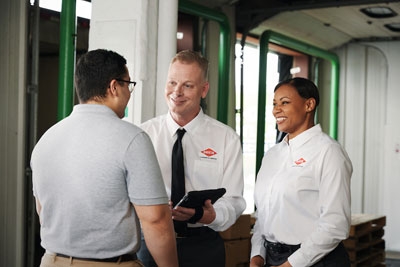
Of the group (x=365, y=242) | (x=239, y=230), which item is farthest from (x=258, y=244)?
(x=365, y=242)

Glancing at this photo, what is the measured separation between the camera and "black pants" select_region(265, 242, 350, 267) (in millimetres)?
2555

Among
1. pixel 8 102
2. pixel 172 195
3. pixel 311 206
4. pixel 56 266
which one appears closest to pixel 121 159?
pixel 56 266

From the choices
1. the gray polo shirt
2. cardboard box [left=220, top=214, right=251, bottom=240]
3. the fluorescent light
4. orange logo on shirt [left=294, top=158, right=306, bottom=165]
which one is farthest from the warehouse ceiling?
the gray polo shirt

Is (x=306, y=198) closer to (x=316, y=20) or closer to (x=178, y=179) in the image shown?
(x=178, y=179)

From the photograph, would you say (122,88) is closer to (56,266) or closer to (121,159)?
(121,159)

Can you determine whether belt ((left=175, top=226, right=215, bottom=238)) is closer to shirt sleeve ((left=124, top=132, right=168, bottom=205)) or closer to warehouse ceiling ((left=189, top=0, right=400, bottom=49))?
shirt sleeve ((left=124, top=132, right=168, bottom=205))

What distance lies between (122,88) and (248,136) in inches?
191

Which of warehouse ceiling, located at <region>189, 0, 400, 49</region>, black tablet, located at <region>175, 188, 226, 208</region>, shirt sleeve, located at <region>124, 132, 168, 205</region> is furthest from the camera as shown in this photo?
warehouse ceiling, located at <region>189, 0, 400, 49</region>

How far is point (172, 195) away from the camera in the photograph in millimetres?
2633

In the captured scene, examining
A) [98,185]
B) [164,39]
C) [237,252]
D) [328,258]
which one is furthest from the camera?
[237,252]

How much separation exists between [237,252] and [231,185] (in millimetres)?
2367

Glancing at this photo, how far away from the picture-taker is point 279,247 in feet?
8.73

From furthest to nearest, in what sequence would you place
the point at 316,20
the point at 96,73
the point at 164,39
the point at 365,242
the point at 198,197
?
the point at 316,20 → the point at 365,242 → the point at 164,39 → the point at 198,197 → the point at 96,73

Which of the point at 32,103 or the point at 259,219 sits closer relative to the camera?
the point at 259,219
